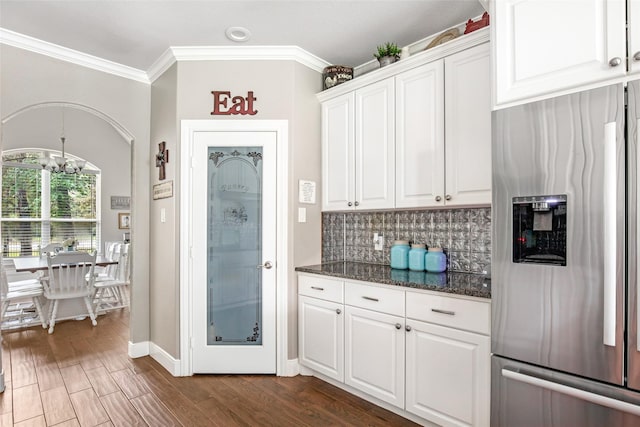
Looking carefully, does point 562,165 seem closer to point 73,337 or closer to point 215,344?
point 215,344

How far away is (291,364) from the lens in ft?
9.41

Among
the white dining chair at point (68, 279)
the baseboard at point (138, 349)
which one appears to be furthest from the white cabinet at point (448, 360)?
the white dining chair at point (68, 279)

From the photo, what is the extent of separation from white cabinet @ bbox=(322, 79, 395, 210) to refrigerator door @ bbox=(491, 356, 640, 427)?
4.34 feet

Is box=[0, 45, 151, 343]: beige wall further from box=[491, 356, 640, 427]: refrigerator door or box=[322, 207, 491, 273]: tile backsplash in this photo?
box=[491, 356, 640, 427]: refrigerator door

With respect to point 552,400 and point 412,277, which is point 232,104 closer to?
point 412,277

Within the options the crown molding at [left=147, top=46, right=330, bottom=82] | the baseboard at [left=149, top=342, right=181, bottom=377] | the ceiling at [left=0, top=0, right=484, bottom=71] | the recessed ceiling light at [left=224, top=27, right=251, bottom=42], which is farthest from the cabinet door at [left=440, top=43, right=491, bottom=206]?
the baseboard at [left=149, top=342, right=181, bottom=377]

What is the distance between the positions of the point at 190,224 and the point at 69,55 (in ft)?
5.63

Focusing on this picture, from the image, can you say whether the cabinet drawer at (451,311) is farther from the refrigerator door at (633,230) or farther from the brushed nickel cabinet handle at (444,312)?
the refrigerator door at (633,230)

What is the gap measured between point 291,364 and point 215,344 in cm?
65

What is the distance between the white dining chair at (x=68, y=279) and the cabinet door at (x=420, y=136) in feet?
13.0

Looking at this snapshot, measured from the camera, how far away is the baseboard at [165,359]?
289cm

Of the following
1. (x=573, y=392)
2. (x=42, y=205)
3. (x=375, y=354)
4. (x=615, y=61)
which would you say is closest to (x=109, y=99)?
(x=375, y=354)

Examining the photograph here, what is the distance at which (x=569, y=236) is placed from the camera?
53.6 inches

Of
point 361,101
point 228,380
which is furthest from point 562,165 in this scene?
point 228,380
